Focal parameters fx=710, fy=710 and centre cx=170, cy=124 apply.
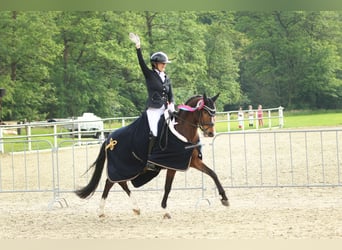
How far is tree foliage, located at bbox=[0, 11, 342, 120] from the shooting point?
20828mm

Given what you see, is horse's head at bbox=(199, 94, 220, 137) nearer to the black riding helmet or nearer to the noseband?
the noseband

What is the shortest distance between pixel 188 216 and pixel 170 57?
20.4 m

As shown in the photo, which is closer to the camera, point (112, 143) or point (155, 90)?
point (155, 90)

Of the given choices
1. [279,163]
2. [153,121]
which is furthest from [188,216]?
[279,163]

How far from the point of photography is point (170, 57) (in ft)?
85.8

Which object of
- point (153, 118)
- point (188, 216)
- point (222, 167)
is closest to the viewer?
point (153, 118)

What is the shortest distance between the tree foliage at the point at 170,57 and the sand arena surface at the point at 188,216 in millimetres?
12539

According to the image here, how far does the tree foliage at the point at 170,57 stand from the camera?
20.8m

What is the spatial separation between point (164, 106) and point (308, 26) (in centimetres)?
2872

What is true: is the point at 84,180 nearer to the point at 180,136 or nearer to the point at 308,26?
the point at 180,136

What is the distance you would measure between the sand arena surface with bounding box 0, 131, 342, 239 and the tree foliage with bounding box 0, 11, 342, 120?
494 inches

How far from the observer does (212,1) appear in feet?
6.80

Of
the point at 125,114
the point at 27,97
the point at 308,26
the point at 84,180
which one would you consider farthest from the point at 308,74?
the point at 84,180

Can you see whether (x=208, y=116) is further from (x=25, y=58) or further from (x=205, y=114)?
(x=25, y=58)
